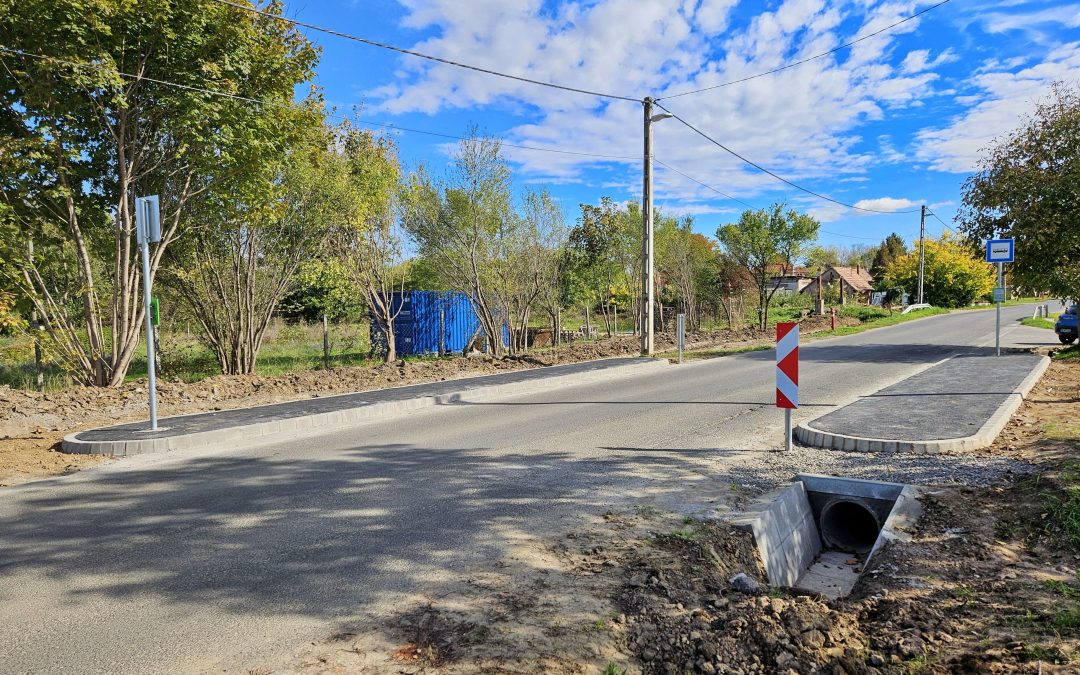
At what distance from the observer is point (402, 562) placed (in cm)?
425

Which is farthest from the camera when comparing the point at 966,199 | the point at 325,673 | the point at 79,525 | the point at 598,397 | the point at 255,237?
the point at 966,199

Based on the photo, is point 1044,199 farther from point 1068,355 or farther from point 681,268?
point 681,268

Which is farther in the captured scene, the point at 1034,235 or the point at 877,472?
the point at 1034,235

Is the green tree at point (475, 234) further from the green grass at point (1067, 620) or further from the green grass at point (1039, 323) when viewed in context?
the green grass at point (1039, 323)

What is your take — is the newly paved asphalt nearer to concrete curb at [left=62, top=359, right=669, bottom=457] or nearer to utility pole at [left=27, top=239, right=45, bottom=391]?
concrete curb at [left=62, top=359, right=669, bottom=457]

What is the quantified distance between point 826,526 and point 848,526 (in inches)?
12.2

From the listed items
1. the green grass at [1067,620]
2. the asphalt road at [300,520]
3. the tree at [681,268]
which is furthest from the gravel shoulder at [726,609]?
the tree at [681,268]

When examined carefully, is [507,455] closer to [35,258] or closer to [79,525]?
[79,525]

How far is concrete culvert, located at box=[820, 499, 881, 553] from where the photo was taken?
5.77m

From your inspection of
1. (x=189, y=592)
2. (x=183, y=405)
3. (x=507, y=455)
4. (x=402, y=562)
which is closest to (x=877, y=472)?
(x=507, y=455)

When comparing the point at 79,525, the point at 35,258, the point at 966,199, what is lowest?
the point at 79,525

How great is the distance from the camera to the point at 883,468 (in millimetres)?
6262

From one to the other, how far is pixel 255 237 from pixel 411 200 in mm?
4897

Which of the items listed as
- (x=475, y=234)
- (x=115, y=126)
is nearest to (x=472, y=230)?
(x=475, y=234)
